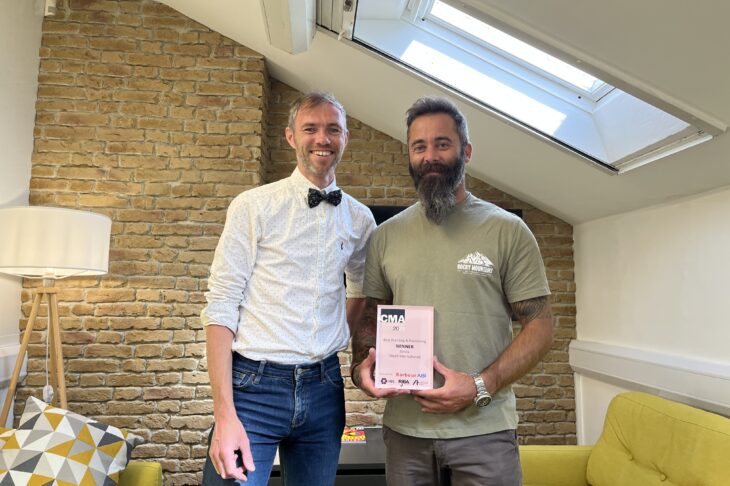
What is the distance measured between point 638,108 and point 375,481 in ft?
7.49

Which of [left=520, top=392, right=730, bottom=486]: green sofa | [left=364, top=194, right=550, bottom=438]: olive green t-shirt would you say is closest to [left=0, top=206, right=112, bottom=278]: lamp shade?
[left=364, top=194, right=550, bottom=438]: olive green t-shirt

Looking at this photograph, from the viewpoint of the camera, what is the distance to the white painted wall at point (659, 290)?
2262 mm

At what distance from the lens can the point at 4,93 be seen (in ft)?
9.86

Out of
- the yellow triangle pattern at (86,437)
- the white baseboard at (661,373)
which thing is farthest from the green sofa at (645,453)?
the yellow triangle pattern at (86,437)

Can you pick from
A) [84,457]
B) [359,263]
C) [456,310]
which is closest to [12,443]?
[84,457]

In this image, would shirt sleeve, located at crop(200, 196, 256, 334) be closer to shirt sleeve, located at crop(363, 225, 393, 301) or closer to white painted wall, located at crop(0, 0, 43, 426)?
shirt sleeve, located at crop(363, 225, 393, 301)

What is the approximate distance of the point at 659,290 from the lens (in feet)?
8.76

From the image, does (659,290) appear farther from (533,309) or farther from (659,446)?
(533,309)

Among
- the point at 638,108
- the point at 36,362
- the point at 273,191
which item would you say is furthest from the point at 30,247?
the point at 638,108

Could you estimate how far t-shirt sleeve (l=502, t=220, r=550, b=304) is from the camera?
4.76 ft

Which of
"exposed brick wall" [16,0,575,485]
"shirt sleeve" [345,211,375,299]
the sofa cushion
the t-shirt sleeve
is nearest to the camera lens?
the t-shirt sleeve

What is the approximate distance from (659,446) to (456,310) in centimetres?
140

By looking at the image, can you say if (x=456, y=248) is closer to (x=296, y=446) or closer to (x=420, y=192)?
(x=420, y=192)

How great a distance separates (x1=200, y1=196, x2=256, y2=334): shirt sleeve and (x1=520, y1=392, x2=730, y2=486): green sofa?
1.79 meters
